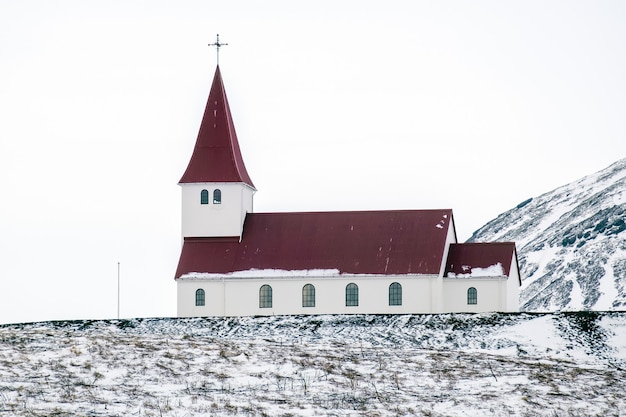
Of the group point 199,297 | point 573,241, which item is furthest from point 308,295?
point 573,241

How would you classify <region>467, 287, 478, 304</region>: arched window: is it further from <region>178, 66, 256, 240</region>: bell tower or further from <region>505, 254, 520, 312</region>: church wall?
<region>178, 66, 256, 240</region>: bell tower

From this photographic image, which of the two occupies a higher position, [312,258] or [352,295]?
[312,258]

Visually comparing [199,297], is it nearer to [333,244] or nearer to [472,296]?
[333,244]

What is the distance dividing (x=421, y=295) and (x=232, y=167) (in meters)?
14.2

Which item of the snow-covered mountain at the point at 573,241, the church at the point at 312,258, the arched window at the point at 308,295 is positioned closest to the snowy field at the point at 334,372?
the church at the point at 312,258

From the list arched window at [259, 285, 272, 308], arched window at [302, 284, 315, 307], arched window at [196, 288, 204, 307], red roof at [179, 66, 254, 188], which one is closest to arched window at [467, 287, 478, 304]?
arched window at [302, 284, 315, 307]

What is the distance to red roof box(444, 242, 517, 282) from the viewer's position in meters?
78.2

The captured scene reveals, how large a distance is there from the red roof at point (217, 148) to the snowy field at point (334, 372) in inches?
984

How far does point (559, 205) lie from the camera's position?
524ft

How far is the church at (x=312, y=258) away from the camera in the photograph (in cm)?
7756

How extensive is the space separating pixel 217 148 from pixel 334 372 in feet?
133

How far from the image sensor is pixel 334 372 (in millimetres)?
44344

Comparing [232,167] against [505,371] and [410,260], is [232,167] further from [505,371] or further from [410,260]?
[505,371]

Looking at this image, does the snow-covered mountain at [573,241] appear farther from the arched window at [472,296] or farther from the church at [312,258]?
the arched window at [472,296]
